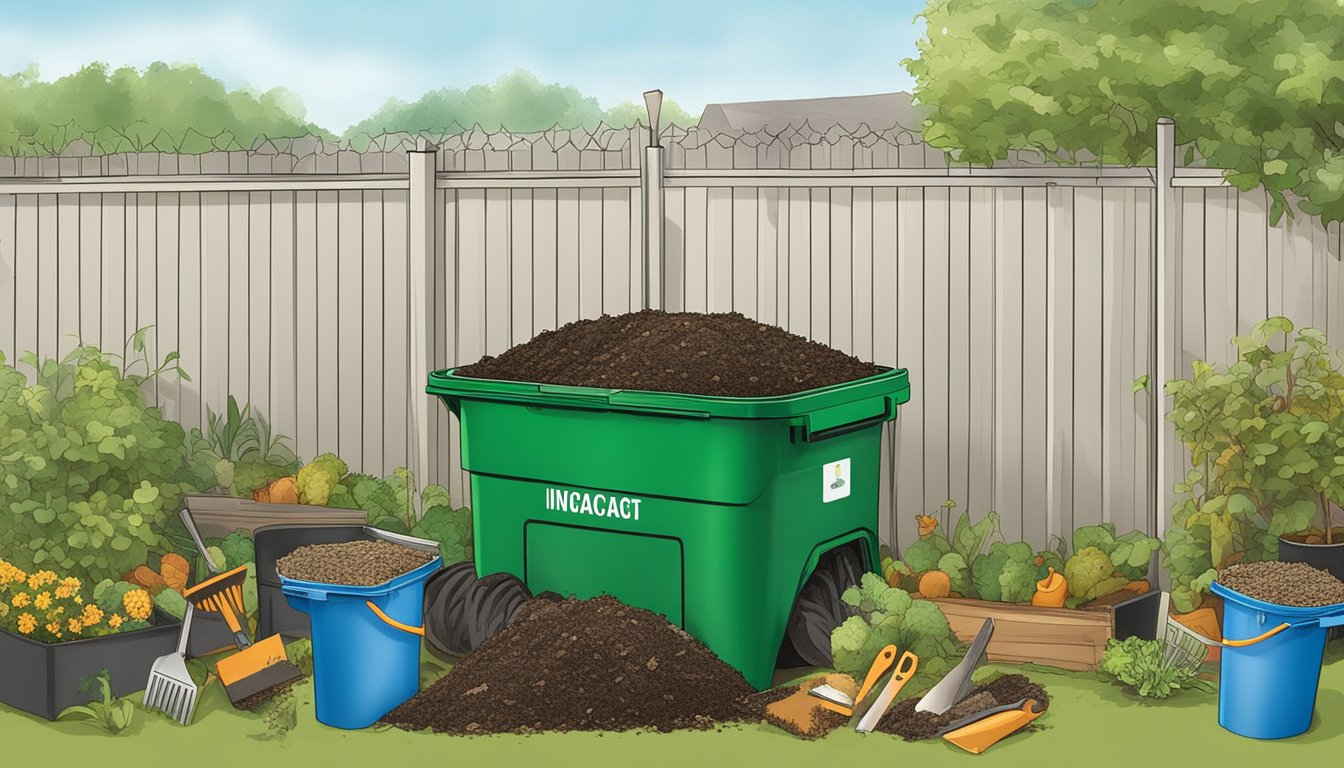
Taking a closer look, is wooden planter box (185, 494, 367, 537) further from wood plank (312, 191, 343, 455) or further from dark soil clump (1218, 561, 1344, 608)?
dark soil clump (1218, 561, 1344, 608)

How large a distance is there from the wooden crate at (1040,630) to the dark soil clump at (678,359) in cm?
102

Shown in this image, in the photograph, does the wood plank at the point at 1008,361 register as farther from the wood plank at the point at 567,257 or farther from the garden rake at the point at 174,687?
the garden rake at the point at 174,687

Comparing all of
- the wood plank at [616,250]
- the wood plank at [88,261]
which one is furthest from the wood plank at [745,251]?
the wood plank at [88,261]

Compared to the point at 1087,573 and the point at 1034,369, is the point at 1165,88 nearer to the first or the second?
the point at 1034,369

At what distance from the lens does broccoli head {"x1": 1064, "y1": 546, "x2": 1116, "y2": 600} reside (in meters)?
5.86

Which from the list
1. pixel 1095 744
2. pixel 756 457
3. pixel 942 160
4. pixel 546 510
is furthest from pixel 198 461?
pixel 1095 744

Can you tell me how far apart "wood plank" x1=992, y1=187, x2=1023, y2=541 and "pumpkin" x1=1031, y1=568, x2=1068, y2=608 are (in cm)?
73

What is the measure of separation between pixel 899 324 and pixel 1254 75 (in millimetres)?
1779

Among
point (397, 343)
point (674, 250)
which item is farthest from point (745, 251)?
point (397, 343)

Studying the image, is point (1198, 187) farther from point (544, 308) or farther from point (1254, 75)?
point (544, 308)

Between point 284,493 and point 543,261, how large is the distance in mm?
1608

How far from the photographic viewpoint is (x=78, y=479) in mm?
6023

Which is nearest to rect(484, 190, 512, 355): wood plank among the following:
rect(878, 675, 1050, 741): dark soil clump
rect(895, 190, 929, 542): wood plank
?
rect(895, 190, 929, 542): wood plank

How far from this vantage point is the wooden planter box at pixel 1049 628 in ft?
18.3
